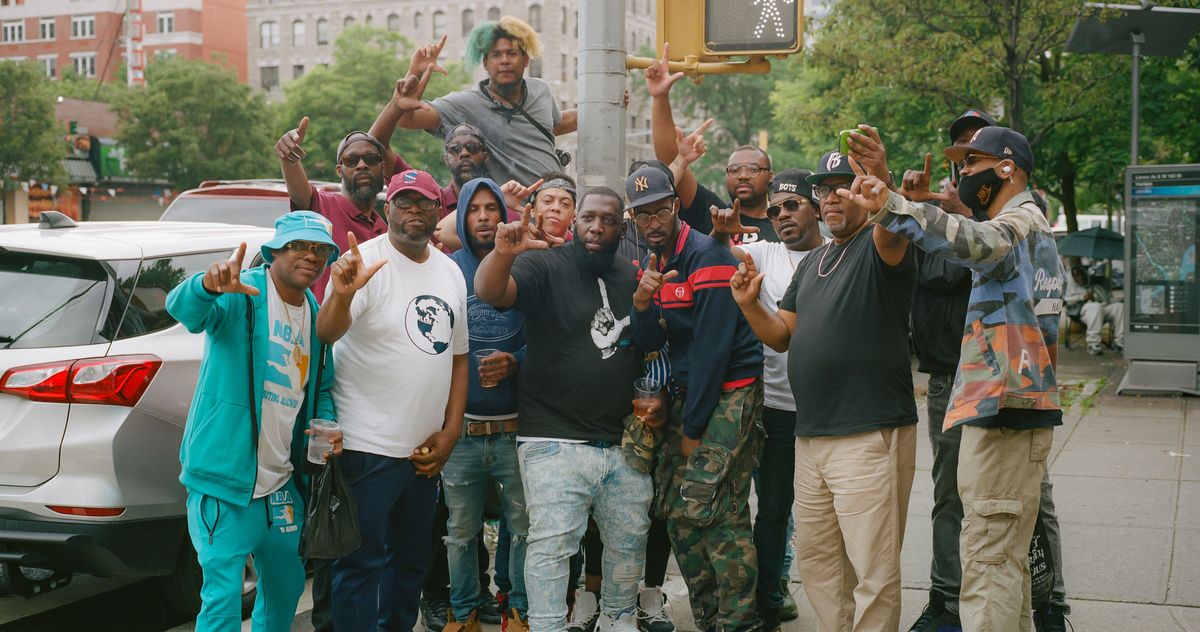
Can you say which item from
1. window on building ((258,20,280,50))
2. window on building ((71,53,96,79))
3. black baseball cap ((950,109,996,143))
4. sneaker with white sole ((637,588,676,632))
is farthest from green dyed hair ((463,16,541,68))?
window on building ((258,20,280,50))

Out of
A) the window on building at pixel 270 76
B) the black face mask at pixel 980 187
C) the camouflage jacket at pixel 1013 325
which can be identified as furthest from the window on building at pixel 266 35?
the camouflage jacket at pixel 1013 325

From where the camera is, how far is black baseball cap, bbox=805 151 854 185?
4527 millimetres

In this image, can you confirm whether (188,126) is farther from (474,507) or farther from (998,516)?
(998,516)

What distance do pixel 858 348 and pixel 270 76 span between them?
267 feet

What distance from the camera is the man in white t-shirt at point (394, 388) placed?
14.4 ft

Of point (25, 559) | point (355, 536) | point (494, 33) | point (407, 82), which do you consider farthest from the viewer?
point (494, 33)

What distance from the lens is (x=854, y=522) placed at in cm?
442

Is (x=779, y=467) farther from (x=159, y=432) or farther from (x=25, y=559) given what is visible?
(x=25, y=559)

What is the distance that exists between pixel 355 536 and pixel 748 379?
174 centimetres

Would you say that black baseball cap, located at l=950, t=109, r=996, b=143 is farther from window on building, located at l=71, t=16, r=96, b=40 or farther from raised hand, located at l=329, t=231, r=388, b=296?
window on building, located at l=71, t=16, r=96, b=40

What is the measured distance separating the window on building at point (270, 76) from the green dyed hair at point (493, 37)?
254 feet

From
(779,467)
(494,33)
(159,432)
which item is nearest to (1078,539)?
(779,467)

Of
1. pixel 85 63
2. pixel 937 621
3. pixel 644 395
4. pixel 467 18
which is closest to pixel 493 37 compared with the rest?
pixel 644 395

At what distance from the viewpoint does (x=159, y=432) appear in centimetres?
483
